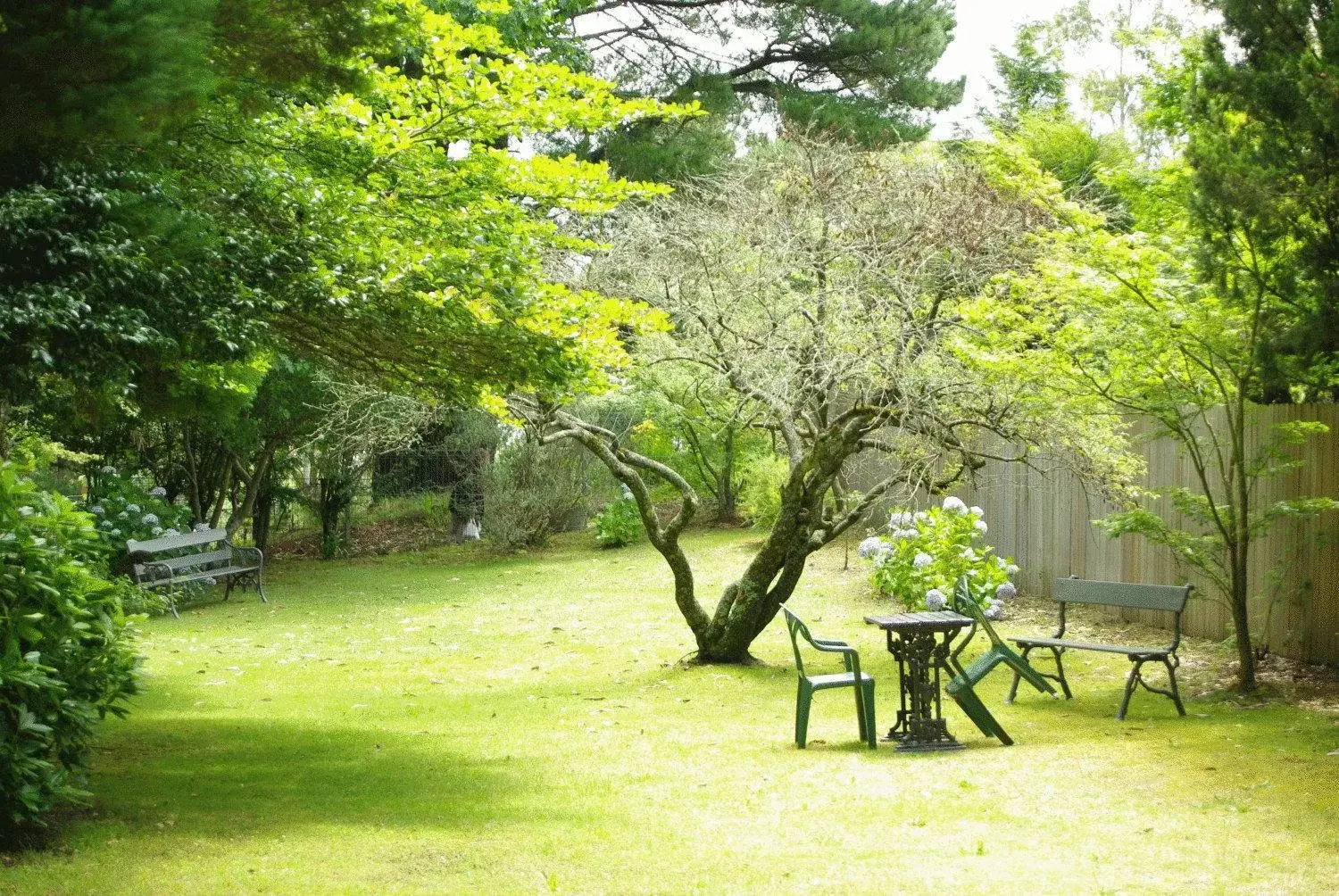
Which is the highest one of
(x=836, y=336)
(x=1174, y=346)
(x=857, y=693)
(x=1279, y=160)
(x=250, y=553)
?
(x=1279, y=160)

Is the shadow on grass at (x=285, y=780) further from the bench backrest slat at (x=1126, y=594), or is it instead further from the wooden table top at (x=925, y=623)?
the bench backrest slat at (x=1126, y=594)

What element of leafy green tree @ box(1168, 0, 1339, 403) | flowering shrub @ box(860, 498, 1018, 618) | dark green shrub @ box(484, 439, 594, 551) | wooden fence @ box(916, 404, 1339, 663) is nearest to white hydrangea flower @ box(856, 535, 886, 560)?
flowering shrub @ box(860, 498, 1018, 618)

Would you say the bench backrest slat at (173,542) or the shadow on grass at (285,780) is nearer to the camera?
the shadow on grass at (285,780)

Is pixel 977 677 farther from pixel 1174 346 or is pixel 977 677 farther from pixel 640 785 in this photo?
pixel 1174 346

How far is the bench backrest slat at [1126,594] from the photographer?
954 centimetres

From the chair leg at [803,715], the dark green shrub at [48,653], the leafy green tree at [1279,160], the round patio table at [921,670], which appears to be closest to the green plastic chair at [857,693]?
the chair leg at [803,715]

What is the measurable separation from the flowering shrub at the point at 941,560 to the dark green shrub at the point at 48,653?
8353 millimetres

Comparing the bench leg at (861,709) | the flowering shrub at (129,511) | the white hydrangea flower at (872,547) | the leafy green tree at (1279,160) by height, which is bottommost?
the bench leg at (861,709)

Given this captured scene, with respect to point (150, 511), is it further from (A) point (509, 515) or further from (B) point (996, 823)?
(B) point (996, 823)

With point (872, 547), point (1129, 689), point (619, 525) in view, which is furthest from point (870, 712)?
point (619, 525)

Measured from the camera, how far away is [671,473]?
12031mm

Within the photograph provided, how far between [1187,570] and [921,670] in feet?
15.4

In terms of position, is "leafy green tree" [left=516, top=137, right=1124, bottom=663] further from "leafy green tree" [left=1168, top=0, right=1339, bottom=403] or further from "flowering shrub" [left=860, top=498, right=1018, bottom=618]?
"leafy green tree" [left=1168, top=0, right=1339, bottom=403]

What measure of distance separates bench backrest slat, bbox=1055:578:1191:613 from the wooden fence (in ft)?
1.16
